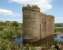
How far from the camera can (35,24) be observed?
2492mm

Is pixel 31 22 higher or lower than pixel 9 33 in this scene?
higher

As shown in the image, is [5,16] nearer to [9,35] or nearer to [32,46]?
[9,35]

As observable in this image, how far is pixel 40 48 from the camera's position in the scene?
251 cm

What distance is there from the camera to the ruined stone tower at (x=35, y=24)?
2.49m

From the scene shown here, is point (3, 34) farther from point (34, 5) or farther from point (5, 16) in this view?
point (34, 5)

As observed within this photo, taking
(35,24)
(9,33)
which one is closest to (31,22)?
(35,24)

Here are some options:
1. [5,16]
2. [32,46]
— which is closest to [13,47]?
[32,46]

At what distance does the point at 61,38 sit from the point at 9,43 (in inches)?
24.1

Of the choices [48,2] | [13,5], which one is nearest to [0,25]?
[13,5]

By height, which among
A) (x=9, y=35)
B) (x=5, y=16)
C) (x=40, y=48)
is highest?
(x=5, y=16)

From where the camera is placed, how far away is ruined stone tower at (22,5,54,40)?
2486mm

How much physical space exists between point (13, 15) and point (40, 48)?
0.51m

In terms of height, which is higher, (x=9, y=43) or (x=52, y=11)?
(x=52, y=11)

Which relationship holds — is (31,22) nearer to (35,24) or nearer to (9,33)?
(35,24)
